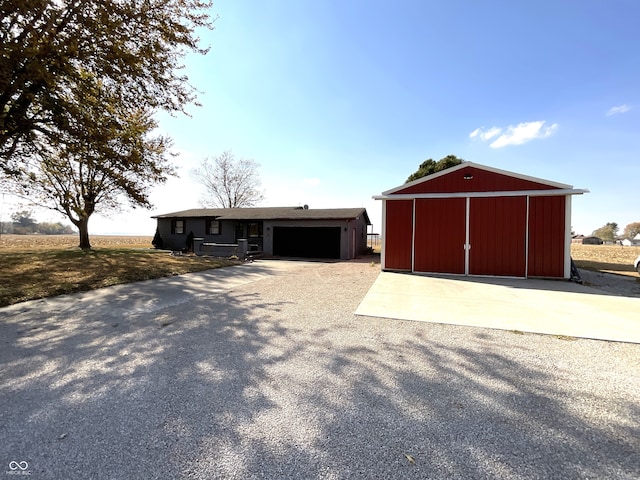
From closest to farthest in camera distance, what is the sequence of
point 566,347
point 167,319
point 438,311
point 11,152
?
point 566,347
point 167,319
point 438,311
point 11,152

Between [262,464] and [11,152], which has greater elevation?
[11,152]

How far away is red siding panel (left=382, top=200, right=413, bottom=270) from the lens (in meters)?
10.9

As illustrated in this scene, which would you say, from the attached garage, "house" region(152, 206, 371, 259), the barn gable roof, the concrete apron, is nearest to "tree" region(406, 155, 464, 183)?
"house" region(152, 206, 371, 259)

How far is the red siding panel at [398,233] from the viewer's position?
1093cm

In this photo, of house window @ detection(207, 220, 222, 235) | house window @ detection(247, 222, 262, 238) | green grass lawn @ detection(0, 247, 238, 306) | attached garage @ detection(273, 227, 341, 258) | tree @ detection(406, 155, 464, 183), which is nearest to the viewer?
green grass lawn @ detection(0, 247, 238, 306)

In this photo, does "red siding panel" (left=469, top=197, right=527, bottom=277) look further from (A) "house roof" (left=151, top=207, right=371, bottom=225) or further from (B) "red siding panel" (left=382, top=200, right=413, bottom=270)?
(A) "house roof" (left=151, top=207, right=371, bottom=225)

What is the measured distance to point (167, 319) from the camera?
5.05m

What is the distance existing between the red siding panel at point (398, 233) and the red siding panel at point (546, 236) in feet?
13.0

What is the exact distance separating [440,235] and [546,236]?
3270 millimetres

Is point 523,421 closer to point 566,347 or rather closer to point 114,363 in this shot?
point 566,347

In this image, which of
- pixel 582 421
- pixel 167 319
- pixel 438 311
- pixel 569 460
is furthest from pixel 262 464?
pixel 438 311

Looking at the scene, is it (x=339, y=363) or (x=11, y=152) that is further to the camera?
(x=11, y=152)

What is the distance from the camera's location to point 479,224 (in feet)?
32.8

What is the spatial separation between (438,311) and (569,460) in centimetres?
376
